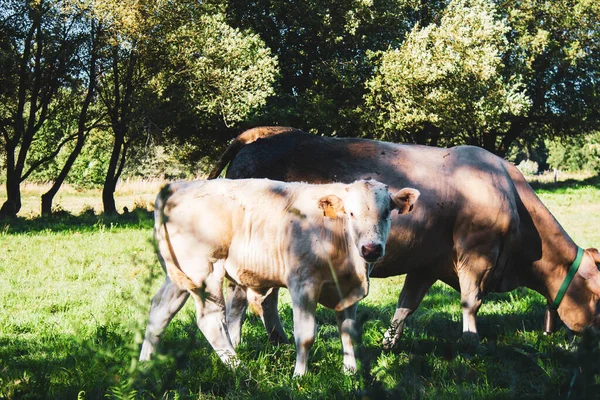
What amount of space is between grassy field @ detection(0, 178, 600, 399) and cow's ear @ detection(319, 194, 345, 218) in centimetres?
93

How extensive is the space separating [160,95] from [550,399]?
2159 cm

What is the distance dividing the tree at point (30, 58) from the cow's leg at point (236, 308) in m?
16.5

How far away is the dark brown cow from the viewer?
6.21 m

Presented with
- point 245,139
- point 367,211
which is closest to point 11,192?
point 245,139

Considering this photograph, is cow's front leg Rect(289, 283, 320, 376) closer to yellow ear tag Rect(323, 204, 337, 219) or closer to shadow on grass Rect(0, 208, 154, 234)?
yellow ear tag Rect(323, 204, 337, 219)

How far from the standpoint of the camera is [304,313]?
4.65 meters

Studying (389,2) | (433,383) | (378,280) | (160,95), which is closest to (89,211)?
(160,95)

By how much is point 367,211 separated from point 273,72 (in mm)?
20933

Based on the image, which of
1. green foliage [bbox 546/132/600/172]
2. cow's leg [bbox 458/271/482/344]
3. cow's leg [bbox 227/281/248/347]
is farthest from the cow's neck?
green foliage [bbox 546/132/600/172]

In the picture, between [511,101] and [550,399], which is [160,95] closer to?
[511,101]

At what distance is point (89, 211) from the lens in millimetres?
21234

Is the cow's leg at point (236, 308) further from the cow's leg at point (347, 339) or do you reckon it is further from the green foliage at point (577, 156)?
the green foliage at point (577, 156)

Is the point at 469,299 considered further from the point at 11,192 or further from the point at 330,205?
the point at 11,192

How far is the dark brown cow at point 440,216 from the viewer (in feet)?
20.4
